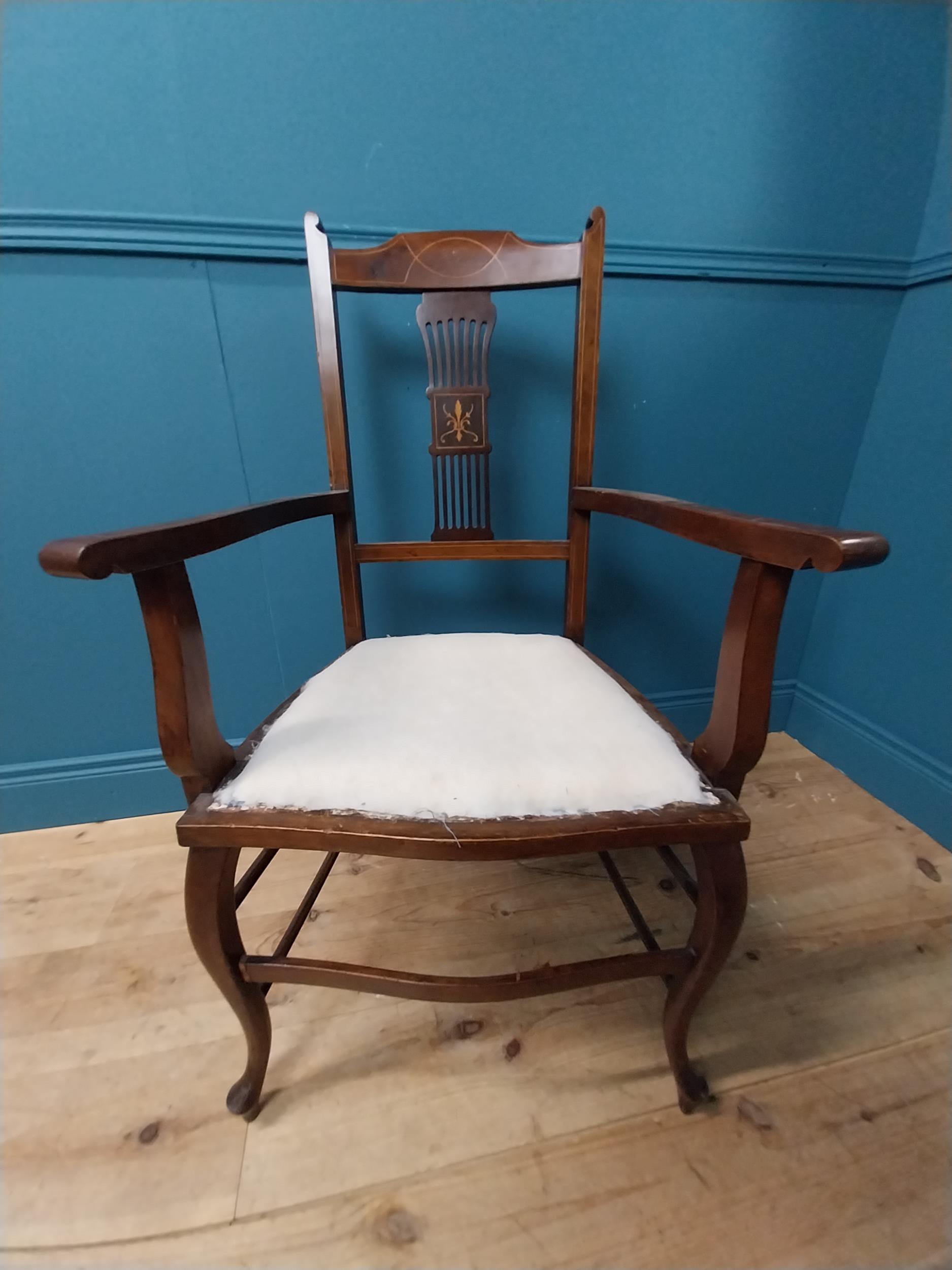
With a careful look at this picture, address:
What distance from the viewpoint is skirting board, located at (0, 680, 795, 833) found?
114 cm

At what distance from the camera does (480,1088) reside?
0.70 m

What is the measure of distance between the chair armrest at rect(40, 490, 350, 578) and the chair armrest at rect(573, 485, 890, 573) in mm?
448

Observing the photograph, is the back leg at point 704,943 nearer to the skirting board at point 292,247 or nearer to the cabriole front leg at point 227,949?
the cabriole front leg at point 227,949

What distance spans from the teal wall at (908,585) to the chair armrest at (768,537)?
854 mm

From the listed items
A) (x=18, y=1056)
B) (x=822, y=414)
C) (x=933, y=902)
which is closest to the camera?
(x=18, y=1056)

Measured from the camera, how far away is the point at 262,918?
0.95m

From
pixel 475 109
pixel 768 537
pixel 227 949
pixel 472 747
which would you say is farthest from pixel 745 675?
pixel 475 109

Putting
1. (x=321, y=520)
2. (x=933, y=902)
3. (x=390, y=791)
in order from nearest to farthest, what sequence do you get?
(x=390, y=791) < (x=933, y=902) < (x=321, y=520)

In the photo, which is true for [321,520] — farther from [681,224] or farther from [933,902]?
[933,902]

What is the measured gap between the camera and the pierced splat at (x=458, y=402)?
32.3 inches

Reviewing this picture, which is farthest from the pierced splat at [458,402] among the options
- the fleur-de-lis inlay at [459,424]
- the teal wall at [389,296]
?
the teal wall at [389,296]

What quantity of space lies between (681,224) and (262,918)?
1.51m

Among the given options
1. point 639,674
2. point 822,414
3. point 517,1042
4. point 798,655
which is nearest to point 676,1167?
point 517,1042

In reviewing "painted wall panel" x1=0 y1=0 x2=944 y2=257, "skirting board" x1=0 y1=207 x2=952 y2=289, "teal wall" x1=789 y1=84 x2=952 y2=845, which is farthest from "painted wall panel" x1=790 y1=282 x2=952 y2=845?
"painted wall panel" x1=0 y1=0 x2=944 y2=257
